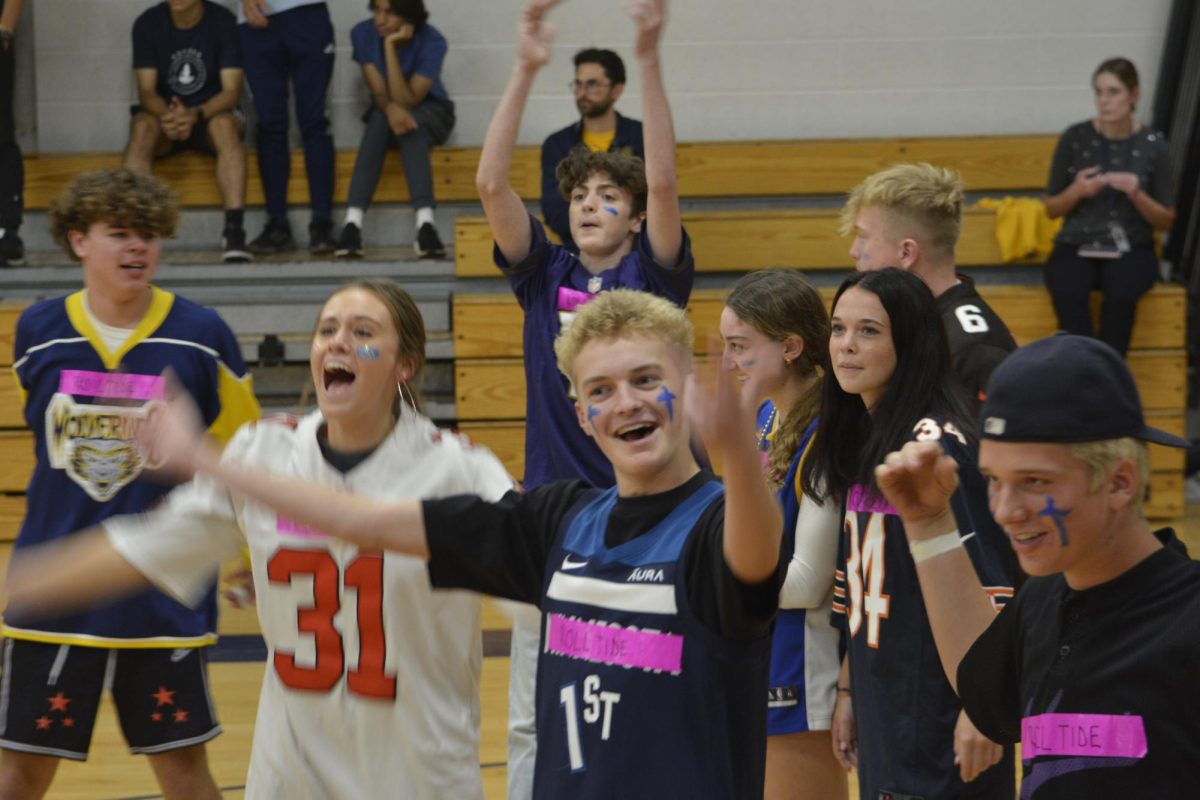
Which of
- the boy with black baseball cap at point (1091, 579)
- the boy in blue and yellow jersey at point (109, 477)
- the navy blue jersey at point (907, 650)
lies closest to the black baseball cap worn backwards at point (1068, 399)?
the boy with black baseball cap at point (1091, 579)

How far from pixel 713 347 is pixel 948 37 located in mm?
8914

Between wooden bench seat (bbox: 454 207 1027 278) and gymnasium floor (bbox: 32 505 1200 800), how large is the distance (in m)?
3.29

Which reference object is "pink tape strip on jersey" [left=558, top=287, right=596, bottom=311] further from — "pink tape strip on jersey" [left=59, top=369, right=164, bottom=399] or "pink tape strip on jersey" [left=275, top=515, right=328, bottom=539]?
"pink tape strip on jersey" [left=275, top=515, right=328, bottom=539]

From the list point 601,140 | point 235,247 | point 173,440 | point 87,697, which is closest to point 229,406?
point 87,697

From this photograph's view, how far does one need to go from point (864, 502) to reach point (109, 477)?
2031 millimetres

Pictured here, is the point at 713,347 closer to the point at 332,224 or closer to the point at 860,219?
the point at 860,219

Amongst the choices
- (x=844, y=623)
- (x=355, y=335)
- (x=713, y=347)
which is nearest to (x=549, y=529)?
(x=713, y=347)

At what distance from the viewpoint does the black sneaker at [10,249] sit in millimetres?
9008

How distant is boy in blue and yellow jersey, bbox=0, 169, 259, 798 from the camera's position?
12.5 feet

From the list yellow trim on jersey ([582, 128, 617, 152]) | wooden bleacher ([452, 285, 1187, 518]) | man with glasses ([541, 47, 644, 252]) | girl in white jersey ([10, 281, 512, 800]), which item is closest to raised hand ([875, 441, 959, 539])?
girl in white jersey ([10, 281, 512, 800])

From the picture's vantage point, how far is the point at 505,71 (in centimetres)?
1002

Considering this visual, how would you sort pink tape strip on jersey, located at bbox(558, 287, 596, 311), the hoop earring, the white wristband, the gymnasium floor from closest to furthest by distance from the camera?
the white wristband → the hoop earring → pink tape strip on jersey, located at bbox(558, 287, 596, 311) → the gymnasium floor

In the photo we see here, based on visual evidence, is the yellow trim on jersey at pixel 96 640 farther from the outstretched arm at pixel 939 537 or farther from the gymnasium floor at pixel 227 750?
the outstretched arm at pixel 939 537

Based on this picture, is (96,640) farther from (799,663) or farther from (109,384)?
(799,663)
